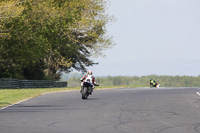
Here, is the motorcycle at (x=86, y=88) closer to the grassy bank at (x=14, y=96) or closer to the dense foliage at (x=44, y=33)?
the grassy bank at (x=14, y=96)

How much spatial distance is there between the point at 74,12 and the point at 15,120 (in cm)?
3837

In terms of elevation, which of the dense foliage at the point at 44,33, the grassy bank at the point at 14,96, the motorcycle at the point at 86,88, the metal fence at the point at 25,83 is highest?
the dense foliage at the point at 44,33

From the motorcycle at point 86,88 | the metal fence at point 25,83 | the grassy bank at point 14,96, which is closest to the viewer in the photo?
the grassy bank at point 14,96

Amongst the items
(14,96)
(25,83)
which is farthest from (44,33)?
(14,96)

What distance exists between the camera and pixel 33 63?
5191 cm

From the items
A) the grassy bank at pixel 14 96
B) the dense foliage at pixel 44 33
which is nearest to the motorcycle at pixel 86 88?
the grassy bank at pixel 14 96

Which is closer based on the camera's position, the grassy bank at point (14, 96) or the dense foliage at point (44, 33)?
the grassy bank at point (14, 96)

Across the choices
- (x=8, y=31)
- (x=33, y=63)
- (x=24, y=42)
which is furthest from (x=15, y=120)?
(x=33, y=63)

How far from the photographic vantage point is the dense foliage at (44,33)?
44938mm

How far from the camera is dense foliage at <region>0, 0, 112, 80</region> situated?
44938mm

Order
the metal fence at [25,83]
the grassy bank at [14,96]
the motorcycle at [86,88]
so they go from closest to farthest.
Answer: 1. the grassy bank at [14,96]
2. the motorcycle at [86,88]
3. the metal fence at [25,83]

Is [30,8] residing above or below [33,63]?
above

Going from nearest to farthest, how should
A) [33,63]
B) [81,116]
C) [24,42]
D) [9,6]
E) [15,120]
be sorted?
[15,120]
[81,116]
[9,6]
[24,42]
[33,63]

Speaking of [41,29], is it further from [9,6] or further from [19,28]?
[9,6]
